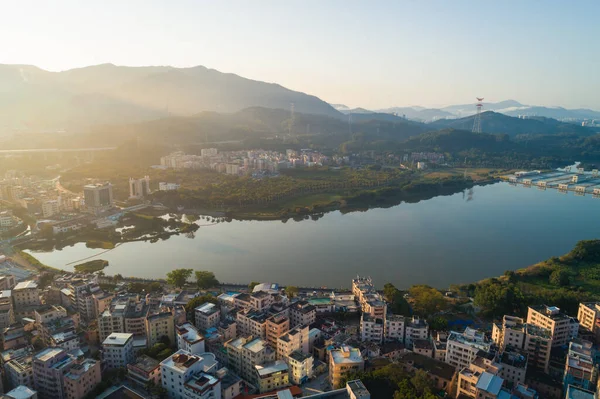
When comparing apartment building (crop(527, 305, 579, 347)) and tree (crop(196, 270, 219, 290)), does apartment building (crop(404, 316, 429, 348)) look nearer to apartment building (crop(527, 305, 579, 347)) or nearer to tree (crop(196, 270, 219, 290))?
apartment building (crop(527, 305, 579, 347))

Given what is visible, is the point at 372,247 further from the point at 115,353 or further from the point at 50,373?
the point at 50,373

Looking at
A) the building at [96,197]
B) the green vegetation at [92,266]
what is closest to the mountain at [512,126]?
the building at [96,197]

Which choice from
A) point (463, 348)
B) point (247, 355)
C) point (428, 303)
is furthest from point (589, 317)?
point (247, 355)

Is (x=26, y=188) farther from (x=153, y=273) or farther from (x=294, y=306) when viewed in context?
(x=294, y=306)

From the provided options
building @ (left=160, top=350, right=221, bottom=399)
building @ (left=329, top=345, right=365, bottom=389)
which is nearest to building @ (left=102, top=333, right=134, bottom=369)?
building @ (left=160, top=350, right=221, bottom=399)

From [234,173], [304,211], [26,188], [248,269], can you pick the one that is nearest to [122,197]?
[26,188]

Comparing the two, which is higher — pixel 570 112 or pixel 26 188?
pixel 570 112

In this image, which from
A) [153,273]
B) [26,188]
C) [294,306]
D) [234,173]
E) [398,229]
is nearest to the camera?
[294,306]
